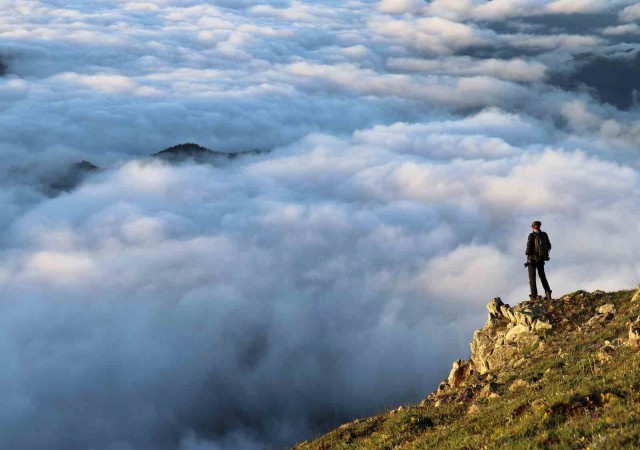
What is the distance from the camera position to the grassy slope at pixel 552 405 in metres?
11.2

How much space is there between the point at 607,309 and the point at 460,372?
19.2ft

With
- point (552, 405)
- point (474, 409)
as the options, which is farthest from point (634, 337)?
point (552, 405)

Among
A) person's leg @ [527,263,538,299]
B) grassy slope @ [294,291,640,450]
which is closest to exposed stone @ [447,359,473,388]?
grassy slope @ [294,291,640,450]

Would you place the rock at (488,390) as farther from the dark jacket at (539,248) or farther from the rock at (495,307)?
the rock at (495,307)

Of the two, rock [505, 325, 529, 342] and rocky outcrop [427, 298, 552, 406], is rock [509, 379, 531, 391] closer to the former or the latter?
rocky outcrop [427, 298, 552, 406]

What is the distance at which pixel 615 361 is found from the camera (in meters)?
16.8

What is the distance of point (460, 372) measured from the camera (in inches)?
1008

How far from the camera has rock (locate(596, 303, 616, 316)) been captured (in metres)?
23.0

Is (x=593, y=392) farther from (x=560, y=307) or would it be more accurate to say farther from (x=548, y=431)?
(x=560, y=307)

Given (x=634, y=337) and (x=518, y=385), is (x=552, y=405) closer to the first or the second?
(x=518, y=385)

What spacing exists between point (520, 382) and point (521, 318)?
6499 mm

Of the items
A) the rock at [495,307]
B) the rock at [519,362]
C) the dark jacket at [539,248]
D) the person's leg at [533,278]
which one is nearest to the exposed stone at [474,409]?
the rock at [519,362]

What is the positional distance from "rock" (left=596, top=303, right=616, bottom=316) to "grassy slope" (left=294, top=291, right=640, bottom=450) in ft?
0.83

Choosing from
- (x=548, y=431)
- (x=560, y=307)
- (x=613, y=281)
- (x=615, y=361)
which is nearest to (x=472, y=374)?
(x=560, y=307)
